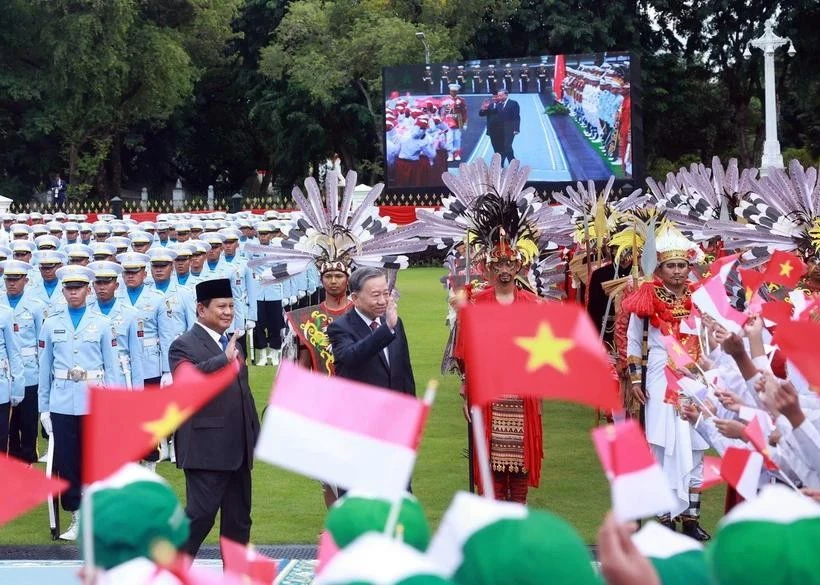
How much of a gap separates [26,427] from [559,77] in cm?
2017

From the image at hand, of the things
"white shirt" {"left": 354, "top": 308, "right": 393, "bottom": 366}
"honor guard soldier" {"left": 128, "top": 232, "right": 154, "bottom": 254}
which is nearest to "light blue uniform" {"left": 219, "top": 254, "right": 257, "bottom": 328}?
"honor guard soldier" {"left": 128, "top": 232, "right": 154, "bottom": 254}

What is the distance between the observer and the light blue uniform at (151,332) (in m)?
10.2

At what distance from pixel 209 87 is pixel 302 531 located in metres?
41.1

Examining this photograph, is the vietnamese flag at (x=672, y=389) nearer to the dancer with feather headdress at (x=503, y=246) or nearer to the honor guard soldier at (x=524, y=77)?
the dancer with feather headdress at (x=503, y=246)

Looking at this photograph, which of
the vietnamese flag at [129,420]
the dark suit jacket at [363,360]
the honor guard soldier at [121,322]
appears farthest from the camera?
the honor guard soldier at [121,322]

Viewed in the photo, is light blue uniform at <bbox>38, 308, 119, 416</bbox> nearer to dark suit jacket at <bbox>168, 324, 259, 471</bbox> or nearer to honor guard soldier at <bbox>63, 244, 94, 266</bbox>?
dark suit jacket at <bbox>168, 324, 259, 471</bbox>

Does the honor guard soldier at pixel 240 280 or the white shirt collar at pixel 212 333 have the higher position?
the white shirt collar at pixel 212 333

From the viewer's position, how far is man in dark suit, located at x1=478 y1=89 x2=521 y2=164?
28.8 m

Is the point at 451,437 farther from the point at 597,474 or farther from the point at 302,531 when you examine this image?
the point at 302,531

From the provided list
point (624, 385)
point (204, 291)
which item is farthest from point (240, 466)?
point (624, 385)

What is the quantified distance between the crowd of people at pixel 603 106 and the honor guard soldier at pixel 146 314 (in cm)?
1851

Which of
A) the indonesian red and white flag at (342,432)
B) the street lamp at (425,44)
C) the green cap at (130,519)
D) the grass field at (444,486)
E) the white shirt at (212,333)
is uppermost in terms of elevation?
the street lamp at (425,44)

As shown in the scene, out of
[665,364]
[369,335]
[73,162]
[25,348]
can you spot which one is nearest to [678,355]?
[665,364]

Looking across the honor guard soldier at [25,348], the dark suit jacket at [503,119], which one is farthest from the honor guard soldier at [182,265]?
the dark suit jacket at [503,119]
